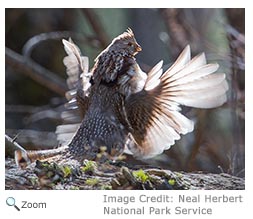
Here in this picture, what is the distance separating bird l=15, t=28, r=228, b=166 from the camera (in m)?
3.01

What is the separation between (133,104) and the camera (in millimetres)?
3137

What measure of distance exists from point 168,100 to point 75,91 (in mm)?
565

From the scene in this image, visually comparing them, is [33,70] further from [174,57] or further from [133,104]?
[133,104]

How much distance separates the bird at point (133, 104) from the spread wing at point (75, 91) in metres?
0.12

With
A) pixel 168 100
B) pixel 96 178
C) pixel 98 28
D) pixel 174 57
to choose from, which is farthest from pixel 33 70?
pixel 96 178

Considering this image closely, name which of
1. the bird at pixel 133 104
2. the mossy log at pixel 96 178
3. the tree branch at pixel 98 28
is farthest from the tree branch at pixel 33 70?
the mossy log at pixel 96 178

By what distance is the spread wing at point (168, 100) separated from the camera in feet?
9.74

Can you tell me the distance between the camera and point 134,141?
3.18 metres

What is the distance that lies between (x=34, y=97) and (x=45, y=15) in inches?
26.4

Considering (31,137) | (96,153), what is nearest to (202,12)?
(31,137)

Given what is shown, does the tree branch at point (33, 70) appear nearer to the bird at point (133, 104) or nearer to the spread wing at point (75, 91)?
the spread wing at point (75, 91)

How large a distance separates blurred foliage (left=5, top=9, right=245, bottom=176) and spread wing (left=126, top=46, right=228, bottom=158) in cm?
43
